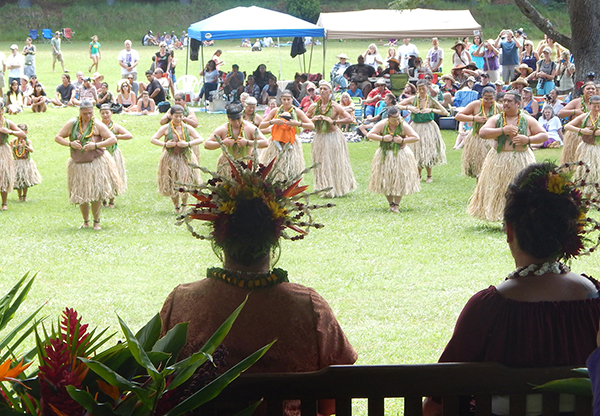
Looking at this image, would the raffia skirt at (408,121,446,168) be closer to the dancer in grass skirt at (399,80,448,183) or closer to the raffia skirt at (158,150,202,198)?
the dancer in grass skirt at (399,80,448,183)

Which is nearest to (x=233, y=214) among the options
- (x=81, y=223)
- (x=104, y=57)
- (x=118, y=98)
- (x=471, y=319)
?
(x=471, y=319)

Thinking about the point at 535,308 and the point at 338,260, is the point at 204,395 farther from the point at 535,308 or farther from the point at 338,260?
the point at 338,260

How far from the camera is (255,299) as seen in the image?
106 inches

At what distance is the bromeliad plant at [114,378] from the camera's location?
1.87 m

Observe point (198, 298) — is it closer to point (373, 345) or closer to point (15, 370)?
point (15, 370)

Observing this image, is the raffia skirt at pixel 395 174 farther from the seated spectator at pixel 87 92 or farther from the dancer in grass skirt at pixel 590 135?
the seated spectator at pixel 87 92

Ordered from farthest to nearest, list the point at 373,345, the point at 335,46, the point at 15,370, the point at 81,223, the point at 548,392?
1. the point at 335,46
2. the point at 81,223
3. the point at 373,345
4. the point at 548,392
5. the point at 15,370

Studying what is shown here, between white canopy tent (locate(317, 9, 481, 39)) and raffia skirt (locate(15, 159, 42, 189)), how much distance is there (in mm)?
11578

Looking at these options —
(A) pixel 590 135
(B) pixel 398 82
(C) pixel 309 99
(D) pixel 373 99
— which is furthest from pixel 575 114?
(B) pixel 398 82

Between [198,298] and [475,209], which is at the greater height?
[198,298]

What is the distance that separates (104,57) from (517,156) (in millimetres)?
25884

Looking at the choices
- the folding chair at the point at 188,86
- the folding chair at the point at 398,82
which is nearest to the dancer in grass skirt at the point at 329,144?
the folding chair at the point at 398,82

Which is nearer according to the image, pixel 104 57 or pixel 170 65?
pixel 170 65

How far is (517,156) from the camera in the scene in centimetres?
875
